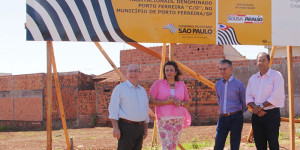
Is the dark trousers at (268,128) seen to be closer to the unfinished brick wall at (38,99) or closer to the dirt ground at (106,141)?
the dirt ground at (106,141)

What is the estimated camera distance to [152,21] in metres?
4.39

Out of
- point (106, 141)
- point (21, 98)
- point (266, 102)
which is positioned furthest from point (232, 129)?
point (21, 98)

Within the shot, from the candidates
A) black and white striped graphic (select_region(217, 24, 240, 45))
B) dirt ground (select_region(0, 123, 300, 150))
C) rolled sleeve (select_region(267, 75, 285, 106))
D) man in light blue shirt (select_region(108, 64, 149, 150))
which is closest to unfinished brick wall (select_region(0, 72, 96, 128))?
dirt ground (select_region(0, 123, 300, 150))

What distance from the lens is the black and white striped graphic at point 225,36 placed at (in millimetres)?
4578

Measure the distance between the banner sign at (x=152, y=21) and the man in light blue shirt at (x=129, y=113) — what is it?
3.13 ft

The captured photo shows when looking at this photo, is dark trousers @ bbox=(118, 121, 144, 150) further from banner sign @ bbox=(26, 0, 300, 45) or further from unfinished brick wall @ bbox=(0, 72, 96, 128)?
unfinished brick wall @ bbox=(0, 72, 96, 128)

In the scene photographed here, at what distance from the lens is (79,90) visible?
15297 mm

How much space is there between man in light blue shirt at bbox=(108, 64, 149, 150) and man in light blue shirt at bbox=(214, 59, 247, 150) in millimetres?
1067

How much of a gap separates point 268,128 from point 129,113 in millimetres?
1757

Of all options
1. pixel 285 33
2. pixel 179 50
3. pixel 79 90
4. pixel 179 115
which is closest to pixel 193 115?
pixel 179 50

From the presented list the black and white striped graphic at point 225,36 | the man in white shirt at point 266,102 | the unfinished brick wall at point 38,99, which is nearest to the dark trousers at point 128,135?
the man in white shirt at point 266,102

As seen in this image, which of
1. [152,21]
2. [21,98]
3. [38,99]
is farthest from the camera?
[21,98]

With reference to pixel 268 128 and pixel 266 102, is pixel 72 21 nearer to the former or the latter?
pixel 266 102

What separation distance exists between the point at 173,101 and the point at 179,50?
31.0 feet
